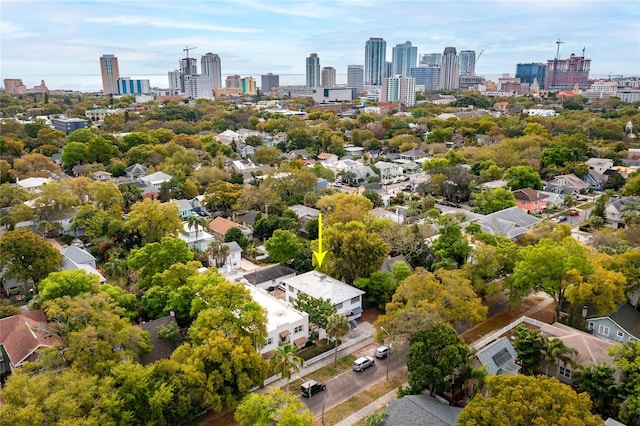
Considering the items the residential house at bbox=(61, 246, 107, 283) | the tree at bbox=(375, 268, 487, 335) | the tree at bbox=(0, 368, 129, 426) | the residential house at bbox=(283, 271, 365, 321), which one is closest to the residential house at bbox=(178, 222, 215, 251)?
the residential house at bbox=(61, 246, 107, 283)

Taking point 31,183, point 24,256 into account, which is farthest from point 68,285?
point 31,183

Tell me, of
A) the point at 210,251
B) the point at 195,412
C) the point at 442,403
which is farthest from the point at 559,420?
the point at 210,251

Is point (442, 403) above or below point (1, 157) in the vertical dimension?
below

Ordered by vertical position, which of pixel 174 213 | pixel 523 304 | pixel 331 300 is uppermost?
pixel 174 213

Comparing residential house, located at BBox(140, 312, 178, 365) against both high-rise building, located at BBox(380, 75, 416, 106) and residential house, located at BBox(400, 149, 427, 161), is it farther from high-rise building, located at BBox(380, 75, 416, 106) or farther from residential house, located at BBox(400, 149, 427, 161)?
high-rise building, located at BBox(380, 75, 416, 106)

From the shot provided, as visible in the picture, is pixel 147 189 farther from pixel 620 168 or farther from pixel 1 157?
pixel 620 168
